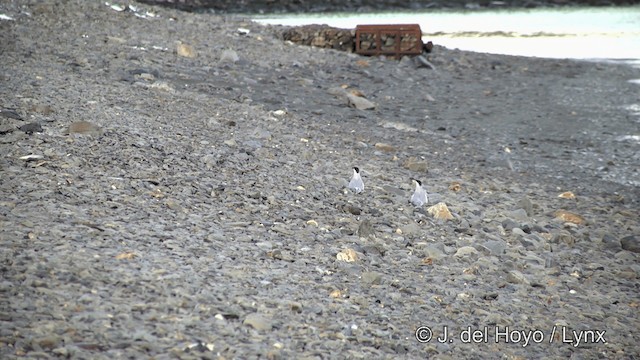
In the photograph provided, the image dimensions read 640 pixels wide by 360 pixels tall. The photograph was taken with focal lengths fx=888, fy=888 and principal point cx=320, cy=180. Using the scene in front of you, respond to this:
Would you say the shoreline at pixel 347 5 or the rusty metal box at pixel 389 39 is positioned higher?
the rusty metal box at pixel 389 39

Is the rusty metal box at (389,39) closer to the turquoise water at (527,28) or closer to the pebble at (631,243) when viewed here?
the turquoise water at (527,28)

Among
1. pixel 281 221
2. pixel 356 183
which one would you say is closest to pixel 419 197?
pixel 356 183

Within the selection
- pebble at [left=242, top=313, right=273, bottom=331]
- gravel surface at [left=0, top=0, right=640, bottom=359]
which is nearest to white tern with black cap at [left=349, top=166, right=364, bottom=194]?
gravel surface at [left=0, top=0, right=640, bottom=359]

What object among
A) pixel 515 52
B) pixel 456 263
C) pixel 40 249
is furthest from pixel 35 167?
pixel 515 52

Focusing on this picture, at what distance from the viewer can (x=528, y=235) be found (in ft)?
20.7

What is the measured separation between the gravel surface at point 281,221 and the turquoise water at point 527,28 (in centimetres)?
978

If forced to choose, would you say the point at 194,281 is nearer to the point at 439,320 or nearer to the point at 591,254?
the point at 439,320

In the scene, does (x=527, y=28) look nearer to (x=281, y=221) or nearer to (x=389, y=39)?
(x=389, y=39)

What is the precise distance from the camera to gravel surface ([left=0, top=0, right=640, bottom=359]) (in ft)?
13.8

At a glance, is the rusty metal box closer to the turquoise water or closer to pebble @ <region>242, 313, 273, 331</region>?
the turquoise water

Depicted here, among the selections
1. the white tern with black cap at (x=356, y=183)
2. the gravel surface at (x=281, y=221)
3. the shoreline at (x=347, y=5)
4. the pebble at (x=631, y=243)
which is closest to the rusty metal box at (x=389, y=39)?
the gravel surface at (x=281, y=221)

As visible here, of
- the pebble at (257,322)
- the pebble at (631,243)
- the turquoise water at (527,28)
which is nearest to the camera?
the pebble at (257,322)

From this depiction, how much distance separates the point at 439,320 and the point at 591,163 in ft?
17.4

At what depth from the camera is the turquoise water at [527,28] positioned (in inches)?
803
